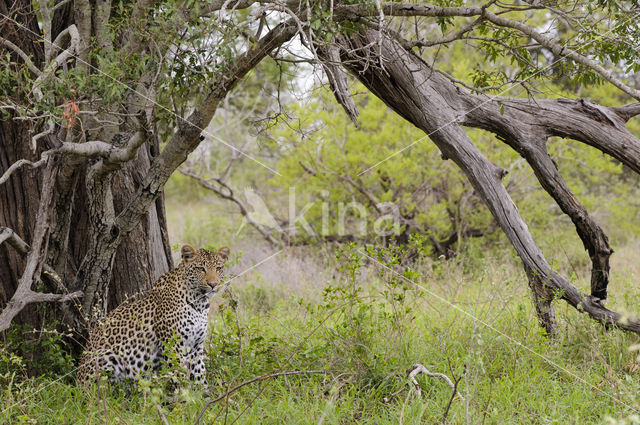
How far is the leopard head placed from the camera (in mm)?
4543

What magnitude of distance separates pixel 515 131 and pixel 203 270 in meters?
2.54

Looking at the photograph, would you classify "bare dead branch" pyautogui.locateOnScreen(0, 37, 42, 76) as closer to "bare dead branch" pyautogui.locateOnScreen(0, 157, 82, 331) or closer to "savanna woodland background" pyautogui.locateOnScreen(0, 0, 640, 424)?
"savanna woodland background" pyautogui.locateOnScreen(0, 0, 640, 424)

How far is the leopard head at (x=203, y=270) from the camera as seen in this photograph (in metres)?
4.54

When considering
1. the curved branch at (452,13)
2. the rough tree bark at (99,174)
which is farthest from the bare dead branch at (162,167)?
the curved branch at (452,13)

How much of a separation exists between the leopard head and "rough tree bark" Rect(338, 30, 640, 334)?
169 cm

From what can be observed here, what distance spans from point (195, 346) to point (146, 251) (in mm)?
1002

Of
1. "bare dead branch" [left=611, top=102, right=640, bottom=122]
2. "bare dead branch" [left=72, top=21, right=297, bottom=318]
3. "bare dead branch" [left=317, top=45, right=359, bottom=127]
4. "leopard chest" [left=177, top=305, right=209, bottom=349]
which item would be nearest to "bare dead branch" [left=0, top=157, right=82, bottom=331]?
"bare dead branch" [left=72, top=21, right=297, bottom=318]

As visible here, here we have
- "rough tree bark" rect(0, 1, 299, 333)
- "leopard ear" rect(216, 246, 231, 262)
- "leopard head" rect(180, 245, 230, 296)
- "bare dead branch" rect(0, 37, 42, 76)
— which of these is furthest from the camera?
"leopard ear" rect(216, 246, 231, 262)

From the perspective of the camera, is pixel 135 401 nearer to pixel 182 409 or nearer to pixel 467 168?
pixel 182 409

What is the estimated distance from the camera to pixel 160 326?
14.6 ft

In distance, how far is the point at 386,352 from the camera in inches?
174

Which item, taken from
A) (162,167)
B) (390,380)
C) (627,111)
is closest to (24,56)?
(162,167)

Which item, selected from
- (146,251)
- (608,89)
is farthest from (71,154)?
(608,89)

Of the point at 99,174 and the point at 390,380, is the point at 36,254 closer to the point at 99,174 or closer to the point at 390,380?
the point at 99,174
